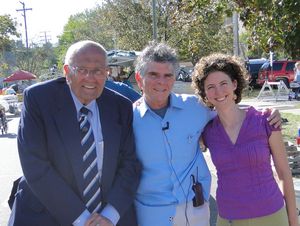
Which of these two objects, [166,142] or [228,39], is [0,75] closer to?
[228,39]

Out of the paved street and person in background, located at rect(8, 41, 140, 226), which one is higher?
person in background, located at rect(8, 41, 140, 226)

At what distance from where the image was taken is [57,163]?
2795 mm

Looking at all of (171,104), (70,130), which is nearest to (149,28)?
(171,104)

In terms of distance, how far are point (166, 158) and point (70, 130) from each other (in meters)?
0.65

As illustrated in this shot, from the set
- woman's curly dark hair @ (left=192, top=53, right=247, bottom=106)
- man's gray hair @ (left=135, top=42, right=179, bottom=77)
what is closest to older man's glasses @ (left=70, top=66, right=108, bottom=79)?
man's gray hair @ (left=135, top=42, right=179, bottom=77)

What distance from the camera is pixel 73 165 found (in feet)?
9.14

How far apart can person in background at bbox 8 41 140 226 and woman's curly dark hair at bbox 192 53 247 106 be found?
66 centimetres

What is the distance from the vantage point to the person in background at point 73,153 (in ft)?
9.01

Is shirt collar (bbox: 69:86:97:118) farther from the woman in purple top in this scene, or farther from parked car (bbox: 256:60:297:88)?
parked car (bbox: 256:60:297:88)

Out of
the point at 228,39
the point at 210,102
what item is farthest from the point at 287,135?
the point at 228,39

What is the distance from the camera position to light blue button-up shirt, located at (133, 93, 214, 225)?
122 inches

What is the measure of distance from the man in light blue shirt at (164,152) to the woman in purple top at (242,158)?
15cm

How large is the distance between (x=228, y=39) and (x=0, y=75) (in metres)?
36.1

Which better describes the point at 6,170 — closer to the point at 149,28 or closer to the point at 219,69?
the point at 219,69
